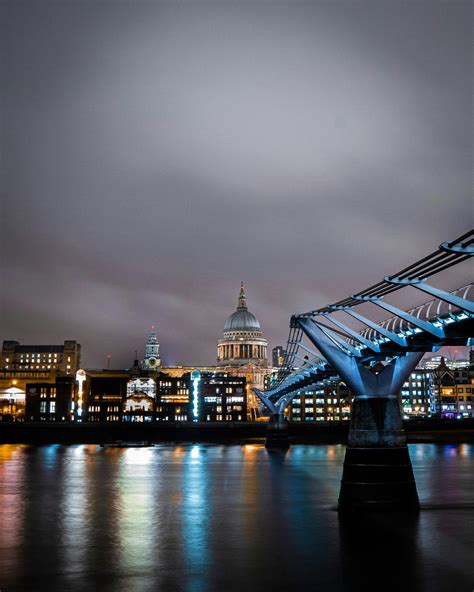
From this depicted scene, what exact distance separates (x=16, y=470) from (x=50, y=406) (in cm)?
10709

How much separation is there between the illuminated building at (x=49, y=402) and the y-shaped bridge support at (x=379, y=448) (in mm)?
147718

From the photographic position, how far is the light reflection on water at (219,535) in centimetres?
2767

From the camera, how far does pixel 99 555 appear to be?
106 feet

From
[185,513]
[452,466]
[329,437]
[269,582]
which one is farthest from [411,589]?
[329,437]

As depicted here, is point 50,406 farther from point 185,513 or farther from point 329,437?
point 185,513

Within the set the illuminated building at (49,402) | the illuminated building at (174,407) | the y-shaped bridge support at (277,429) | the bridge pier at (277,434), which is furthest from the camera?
the illuminated building at (174,407)

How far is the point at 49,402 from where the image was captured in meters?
180

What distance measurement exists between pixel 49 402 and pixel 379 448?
500 feet

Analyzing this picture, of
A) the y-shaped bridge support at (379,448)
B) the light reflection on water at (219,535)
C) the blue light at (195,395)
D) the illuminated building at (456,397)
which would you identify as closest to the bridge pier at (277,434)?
the light reflection on water at (219,535)

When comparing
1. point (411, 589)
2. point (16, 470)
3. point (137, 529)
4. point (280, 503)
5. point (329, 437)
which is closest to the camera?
point (411, 589)

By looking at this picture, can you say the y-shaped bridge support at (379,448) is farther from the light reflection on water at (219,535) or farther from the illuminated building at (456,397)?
the illuminated building at (456,397)

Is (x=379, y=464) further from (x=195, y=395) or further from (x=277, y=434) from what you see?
(x=195, y=395)

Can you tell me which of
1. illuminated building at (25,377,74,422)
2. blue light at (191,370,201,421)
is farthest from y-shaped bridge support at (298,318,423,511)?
blue light at (191,370,201,421)

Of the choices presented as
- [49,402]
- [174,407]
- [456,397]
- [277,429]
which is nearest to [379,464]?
[277,429]
